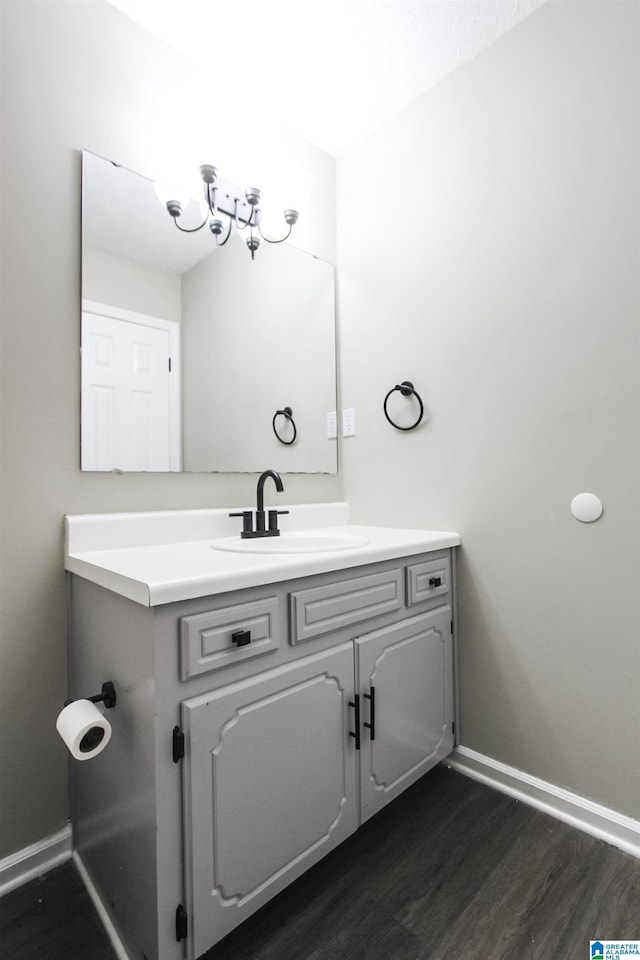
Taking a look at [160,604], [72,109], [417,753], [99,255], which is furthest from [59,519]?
[417,753]

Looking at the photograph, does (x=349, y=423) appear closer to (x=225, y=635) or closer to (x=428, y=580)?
(x=428, y=580)

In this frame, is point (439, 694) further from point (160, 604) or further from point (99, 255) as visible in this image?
point (99, 255)

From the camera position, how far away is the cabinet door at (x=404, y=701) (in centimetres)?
128

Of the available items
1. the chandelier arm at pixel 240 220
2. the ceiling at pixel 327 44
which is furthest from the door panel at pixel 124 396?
the ceiling at pixel 327 44

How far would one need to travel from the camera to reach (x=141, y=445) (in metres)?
1.45

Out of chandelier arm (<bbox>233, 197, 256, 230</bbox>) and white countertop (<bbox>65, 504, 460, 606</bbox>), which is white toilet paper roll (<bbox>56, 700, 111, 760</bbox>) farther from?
chandelier arm (<bbox>233, 197, 256, 230</bbox>)

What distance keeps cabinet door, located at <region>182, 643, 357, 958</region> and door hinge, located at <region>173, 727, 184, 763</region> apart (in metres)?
0.01

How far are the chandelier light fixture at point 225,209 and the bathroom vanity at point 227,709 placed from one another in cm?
96

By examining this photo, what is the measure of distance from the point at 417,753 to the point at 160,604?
3.30 ft

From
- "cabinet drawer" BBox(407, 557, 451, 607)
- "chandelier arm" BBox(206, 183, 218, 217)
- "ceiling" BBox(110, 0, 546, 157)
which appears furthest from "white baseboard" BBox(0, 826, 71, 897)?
"ceiling" BBox(110, 0, 546, 157)

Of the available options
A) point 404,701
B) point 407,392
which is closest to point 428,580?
point 404,701

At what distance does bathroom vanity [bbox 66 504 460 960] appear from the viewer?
908 millimetres

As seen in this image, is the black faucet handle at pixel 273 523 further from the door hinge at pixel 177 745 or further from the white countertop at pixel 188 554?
the door hinge at pixel 177 745

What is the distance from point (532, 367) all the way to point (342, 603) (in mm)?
912
